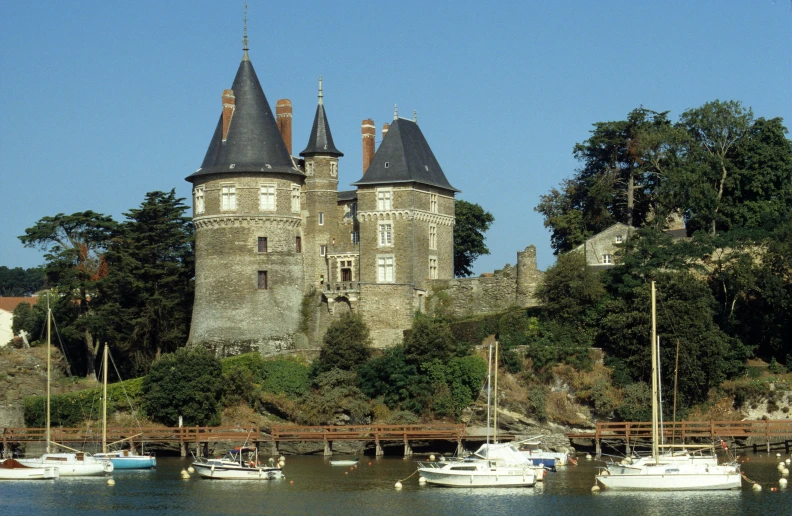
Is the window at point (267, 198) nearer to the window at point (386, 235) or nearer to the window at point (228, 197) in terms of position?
the window at point (228, 197)

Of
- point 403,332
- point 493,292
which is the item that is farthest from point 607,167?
point 403,332

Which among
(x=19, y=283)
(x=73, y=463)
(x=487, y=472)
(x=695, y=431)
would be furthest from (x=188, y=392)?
(x=19, y=283)

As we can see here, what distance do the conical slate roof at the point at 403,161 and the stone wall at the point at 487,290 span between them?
541 cm

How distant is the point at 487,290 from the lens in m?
76.6

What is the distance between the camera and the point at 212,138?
254ft

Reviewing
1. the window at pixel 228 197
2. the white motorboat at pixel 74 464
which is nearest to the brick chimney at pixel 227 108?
the window at pixel 228 197

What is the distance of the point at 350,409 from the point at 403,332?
19.2 ft

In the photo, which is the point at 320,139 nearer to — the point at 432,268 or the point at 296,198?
the point at 296,198

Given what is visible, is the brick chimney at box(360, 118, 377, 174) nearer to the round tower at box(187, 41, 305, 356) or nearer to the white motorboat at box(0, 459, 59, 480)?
the round tower at box(187, 41, 305, 356)

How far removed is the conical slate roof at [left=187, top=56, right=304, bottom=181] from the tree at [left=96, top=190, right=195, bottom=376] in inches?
156

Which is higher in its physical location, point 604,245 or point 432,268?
point 604,245

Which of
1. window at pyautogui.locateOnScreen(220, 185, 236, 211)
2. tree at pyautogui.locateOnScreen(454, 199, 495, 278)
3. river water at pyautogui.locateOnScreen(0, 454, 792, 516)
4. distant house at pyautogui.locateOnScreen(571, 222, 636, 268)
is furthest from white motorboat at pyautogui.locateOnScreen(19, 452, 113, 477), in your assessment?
tree at pyautogui.locateOnScreen(454, 199, 495, 278)

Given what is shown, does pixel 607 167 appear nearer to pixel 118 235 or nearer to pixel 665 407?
pixel 665 407

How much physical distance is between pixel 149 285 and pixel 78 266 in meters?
4.84
